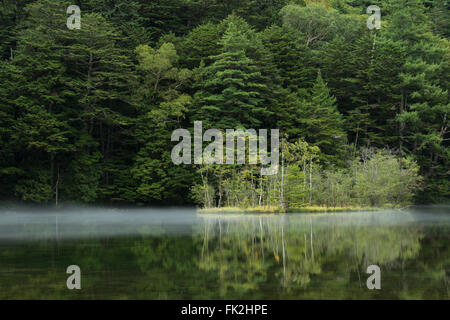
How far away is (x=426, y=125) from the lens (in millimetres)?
44531

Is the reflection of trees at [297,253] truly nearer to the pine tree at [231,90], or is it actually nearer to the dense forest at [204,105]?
the dense forest at [204,105]

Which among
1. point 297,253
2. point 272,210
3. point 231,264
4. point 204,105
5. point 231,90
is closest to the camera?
point 231,264

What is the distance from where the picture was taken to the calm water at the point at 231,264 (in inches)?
298

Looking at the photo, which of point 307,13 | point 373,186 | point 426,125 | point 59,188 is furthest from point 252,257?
point 307,13

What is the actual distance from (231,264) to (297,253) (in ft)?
5.84

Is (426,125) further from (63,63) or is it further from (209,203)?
(63,63)

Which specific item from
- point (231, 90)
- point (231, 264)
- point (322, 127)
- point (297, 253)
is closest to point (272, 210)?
point (231, 90)

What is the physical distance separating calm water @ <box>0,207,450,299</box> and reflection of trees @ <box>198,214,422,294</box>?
17 millimetres

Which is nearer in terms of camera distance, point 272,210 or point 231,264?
point 231,264

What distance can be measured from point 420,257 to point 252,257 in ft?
9.93

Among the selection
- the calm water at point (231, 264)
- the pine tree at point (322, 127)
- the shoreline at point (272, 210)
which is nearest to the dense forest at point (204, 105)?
the pine tree at point (322, 127)

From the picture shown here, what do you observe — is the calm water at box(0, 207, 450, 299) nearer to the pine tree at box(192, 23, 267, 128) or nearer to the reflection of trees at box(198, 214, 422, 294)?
the reflection of trees at box(198, 214, 422, 294)

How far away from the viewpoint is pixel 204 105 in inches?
1470

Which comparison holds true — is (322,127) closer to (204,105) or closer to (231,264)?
(204,105)
